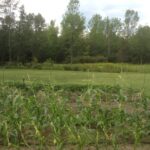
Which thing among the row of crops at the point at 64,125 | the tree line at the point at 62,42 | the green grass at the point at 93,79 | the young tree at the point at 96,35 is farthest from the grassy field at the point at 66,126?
the young tree at the point at 96,35

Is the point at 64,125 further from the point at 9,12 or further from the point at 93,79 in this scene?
the point at 9,12

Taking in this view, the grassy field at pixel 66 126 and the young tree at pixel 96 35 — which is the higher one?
the young tree at pixel 96 35

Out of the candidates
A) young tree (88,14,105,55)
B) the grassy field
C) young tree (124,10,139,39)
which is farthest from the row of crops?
young tree (124,10,139,39)

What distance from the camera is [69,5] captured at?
50.8 m

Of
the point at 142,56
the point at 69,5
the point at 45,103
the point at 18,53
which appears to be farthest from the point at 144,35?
the point at 45,103

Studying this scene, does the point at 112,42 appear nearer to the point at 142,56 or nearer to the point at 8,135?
the point at 142,56

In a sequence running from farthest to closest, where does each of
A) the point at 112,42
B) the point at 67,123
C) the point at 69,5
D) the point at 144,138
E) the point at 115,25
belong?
the point at 115,25
the point at 112,42
the point at 69,5
the point at 144,138
the point at 67,123

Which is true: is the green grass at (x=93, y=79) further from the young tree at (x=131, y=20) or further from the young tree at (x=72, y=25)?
the young tree at (x=131, y=20)

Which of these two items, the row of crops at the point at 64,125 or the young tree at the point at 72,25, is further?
the young tree at the point at 72,25

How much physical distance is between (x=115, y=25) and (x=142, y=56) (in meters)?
11.1

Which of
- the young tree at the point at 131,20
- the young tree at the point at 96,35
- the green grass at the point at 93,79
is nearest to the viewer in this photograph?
the green grass at the point at 93,79

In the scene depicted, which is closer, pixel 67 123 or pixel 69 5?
pixel 67 123

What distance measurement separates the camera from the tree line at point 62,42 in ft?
166

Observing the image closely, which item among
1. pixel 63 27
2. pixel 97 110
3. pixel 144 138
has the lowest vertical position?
pixel 144 138
